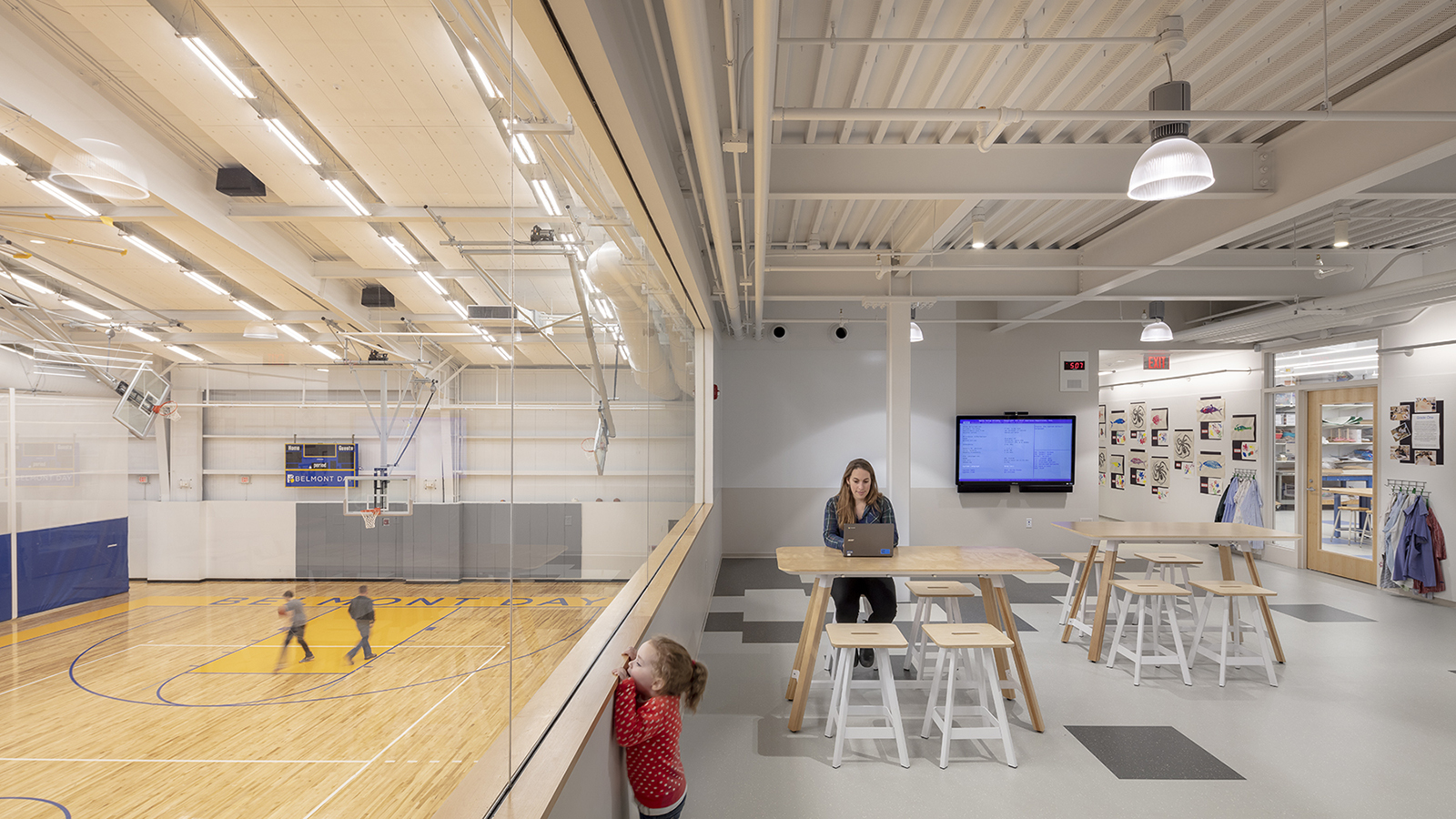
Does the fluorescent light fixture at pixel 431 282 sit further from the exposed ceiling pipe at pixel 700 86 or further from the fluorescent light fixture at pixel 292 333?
the exposed ceiling pipe at pixel 700 86

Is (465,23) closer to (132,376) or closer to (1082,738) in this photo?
(132,376)

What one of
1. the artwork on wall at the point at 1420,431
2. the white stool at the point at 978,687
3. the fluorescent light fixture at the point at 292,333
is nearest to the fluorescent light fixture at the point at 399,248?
the fluorescent light fixture at the point at 292,333

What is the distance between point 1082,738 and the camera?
12.1ft

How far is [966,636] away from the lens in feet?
11.6

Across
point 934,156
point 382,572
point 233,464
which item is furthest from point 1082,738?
point 233,464

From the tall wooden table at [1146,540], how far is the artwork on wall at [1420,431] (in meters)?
3.29

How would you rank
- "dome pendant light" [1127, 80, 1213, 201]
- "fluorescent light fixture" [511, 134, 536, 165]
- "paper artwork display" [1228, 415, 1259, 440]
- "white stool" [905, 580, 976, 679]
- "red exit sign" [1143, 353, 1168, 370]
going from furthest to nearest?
"red exit sign" [1143, 353, 1168, 370] < "paper artwork display" [1228, 415, 1259, 440] < "white stool" [905, 580, 976, 679] < "dome pendant light" [1127, 80, 1213, 201] < "fluorescent light fixture" [511, 134, 536, 165]

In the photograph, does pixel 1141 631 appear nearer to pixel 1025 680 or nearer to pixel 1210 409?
pixel 1025 680

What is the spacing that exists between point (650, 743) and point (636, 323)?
198 centimetres

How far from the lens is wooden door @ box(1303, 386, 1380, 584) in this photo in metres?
7.99

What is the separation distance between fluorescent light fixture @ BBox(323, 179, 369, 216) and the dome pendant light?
2686 millimetres

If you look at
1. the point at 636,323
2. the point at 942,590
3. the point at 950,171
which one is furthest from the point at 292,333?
the point at 942,590

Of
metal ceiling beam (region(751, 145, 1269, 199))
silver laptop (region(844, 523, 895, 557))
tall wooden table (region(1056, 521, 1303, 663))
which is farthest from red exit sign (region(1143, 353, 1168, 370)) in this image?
silver laptop (region(844, 523, 895, 557))

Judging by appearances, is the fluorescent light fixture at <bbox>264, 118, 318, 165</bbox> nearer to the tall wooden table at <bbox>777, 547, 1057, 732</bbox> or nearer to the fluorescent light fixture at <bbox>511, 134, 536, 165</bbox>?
the fluorescent light fixture at <bbox>511, 134, 536, 165</bbox>
